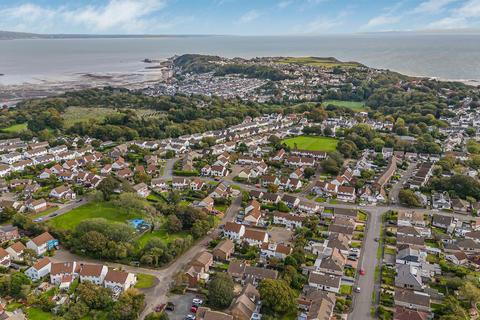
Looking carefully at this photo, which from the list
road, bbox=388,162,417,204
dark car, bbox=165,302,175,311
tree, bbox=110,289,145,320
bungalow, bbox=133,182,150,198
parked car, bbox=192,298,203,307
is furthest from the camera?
bungalow, bbox=133,182,150,198

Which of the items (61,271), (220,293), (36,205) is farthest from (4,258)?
(220,293)

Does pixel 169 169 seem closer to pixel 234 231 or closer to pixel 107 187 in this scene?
pixel 107 187

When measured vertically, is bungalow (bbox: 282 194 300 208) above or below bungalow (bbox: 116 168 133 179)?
below

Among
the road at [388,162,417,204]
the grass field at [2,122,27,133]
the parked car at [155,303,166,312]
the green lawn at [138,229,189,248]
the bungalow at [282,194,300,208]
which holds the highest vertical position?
the grass field at [2,122,27,133]

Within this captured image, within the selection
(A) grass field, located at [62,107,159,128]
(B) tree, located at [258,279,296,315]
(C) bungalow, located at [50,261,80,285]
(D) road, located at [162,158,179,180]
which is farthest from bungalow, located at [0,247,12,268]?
(A) grass field, located at [62,107,159,128]

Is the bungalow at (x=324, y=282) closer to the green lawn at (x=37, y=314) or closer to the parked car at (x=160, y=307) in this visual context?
the parked car at (x=160, y=307)

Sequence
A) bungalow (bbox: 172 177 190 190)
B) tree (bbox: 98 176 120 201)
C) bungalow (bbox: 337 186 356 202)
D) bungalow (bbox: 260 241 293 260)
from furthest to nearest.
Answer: bungalow (bbox: 172 177 190 190), bungalow (bbox: 337 186 356 202), tree (bbox: 98 176 120 201), bungalow (bbox: 260 241 293 260)

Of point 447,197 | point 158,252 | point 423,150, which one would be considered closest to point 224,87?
point 423,150

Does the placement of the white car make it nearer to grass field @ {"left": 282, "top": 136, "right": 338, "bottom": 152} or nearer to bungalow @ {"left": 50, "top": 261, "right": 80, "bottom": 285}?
bungalow @ {"left": 50, "top": 261, "right": 80, "bottom": 285}

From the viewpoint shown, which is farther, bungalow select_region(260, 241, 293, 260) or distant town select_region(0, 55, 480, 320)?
bungalow select_region(260, 241, 293, 260)
